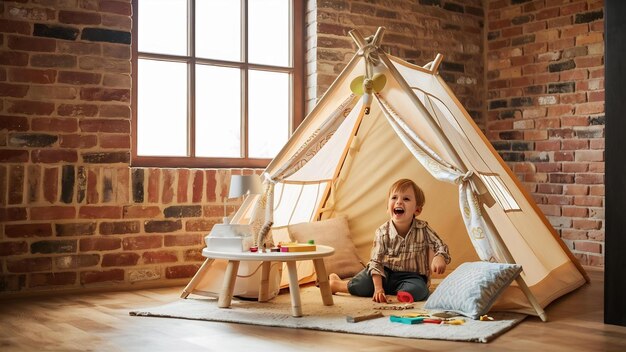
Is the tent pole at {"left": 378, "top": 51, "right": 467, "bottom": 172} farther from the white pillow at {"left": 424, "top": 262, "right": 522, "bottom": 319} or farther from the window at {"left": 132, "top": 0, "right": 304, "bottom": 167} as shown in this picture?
the window at {"left": 132, "top": 0, "right": 304, "bottom": 167}

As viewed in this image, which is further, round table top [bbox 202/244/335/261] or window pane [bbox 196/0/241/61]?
window pane [bbox 196/0/241/61]

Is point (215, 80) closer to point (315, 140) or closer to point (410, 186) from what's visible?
point (315, 140)

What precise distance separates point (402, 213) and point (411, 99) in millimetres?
614

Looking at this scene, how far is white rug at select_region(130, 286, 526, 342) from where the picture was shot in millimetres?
3168

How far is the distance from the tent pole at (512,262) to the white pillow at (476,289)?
0.09m

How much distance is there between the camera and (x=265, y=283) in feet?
13.0

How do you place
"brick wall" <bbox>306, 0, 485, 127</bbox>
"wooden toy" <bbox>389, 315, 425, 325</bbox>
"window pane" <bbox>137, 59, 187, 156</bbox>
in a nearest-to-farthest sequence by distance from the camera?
"wooden toy" <bbox>389, 315, 425, 325</bbox> → "window pane" <bbox>137, 59, 187, 156</bbox> → "brick wall" <bbox>306, 0, 485, 127</bbox>

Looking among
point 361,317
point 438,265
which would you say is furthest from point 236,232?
point 438,265

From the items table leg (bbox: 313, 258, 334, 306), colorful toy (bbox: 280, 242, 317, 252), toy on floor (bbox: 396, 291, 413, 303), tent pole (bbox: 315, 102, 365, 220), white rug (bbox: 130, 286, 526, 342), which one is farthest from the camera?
tent pole (bbox: 315, 102, 365, 220)

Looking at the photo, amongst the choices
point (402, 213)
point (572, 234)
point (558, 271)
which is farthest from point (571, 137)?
point (402, 213)

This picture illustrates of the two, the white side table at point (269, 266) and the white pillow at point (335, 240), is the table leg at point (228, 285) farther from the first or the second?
the white pillow at point (335, 240)

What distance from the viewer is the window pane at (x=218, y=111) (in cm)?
492

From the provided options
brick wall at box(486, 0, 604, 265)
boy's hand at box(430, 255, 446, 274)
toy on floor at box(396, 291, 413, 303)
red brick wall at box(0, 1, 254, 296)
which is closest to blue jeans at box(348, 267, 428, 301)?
toy on floor at box(396, 291, 413, 303)

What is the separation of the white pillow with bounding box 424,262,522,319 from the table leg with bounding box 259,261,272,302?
2.86 ft
